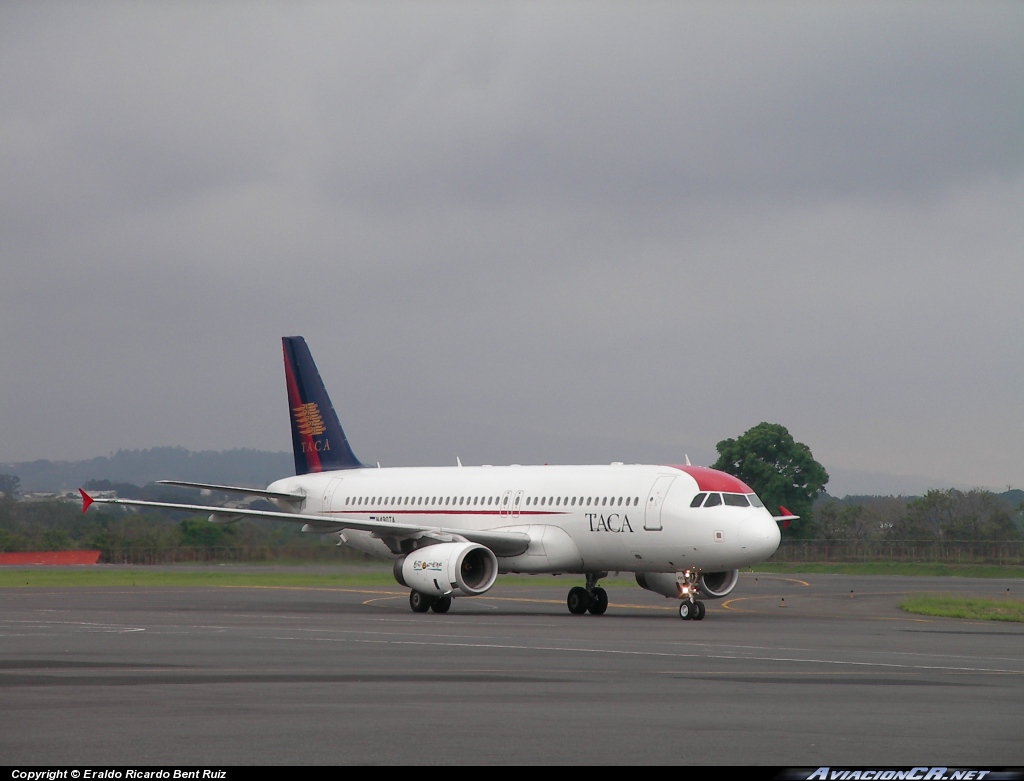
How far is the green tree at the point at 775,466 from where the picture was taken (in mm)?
102688

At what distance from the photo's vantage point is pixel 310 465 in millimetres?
50500

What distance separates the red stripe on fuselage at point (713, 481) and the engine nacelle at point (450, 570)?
567 cm

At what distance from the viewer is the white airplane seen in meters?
35.8

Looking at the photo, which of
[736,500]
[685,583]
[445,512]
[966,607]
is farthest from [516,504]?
[966,607]

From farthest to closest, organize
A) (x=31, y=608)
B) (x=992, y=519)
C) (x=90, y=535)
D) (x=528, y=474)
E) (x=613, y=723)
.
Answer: (x=992, y=519)
(x=90, y=535)
(x=528, y=474)
(x=31, y=608)
(x=613, y=723)

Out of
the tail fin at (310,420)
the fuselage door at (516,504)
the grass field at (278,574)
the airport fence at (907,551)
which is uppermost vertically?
the tail fin at (310,420)

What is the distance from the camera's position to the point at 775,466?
105 meters

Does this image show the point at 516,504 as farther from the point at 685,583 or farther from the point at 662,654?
the point at 662,654

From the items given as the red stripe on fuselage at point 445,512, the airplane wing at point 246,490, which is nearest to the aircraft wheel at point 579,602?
the red stripe on fuselage at point 445,512

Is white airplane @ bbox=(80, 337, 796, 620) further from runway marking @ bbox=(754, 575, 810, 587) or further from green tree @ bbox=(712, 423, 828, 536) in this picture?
green tree @ bbox=(712, 423, 828, 536)

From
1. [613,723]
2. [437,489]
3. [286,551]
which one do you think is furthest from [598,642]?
[286,551]

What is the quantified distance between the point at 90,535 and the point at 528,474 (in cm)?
5482

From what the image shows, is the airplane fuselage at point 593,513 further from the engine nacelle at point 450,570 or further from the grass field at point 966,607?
the grass field at point 966,607
